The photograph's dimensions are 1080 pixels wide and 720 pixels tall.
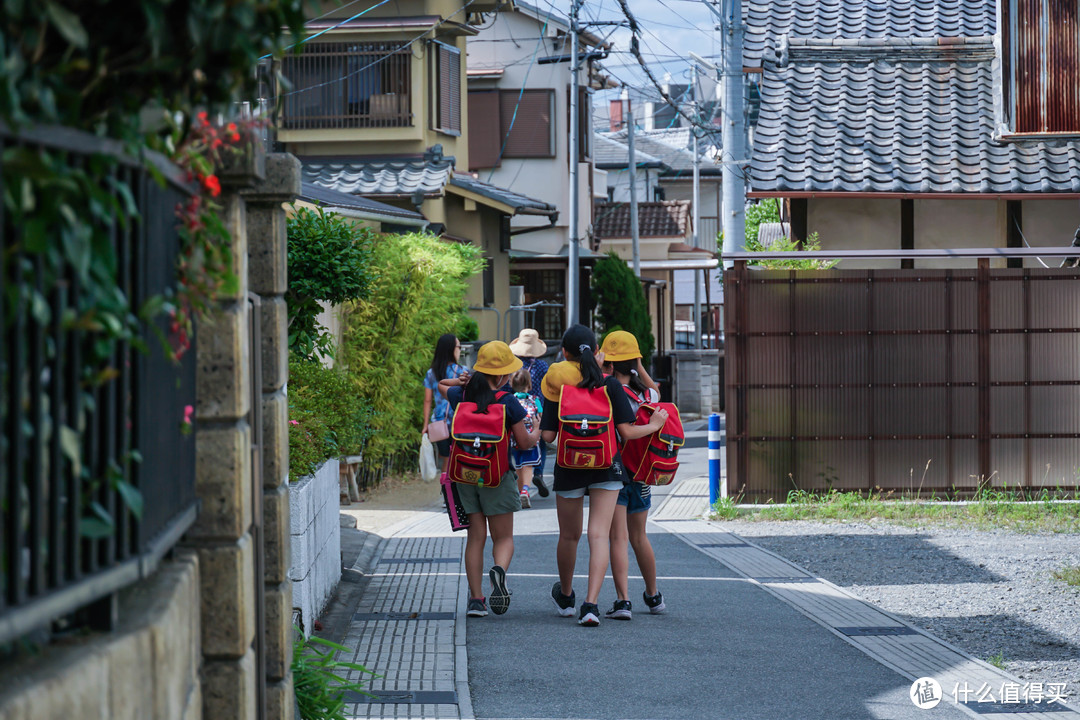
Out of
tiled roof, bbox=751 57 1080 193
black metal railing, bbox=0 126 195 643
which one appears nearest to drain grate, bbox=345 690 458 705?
black metal railing, bbox=0 126 195 643

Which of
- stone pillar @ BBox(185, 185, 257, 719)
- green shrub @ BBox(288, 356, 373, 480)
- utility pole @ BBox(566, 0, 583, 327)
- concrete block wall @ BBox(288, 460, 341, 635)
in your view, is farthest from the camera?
utility pole @ BBox(566, 0, 583, 327)

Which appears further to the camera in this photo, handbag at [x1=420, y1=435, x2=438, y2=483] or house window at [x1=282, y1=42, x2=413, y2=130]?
house window at [x1=282, y1=42, x2=413, y2=130]

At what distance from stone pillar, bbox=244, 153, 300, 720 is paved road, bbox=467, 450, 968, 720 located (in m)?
1.43

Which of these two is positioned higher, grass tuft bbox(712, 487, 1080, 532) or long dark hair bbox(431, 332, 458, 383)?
long dark hair bbox(431, 332, 458, 383)

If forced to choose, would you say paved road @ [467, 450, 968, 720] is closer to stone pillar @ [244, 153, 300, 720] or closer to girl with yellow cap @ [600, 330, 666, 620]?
girl with yellow cap @ [600, 330, 666, 620]

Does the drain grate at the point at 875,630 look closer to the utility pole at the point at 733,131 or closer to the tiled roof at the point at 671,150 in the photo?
the utility pole at the point at 733,131

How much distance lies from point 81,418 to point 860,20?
15.7 meters

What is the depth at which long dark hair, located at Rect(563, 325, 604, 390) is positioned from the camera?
23.7 feet

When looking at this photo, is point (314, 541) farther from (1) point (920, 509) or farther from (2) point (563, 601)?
(1) point (920, 509)

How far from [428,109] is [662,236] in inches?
749

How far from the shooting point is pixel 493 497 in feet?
25.0

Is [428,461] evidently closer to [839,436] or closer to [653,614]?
[839,436]

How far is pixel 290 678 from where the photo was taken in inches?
179

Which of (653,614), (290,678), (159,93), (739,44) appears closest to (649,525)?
(653,614)
